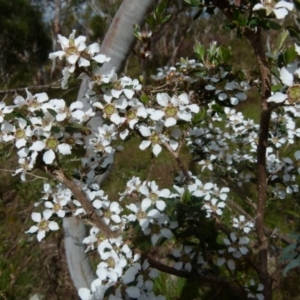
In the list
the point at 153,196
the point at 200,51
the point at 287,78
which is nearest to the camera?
the point at 287,78

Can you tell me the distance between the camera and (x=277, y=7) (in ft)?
2.38

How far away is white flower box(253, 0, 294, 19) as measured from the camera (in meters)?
0.71

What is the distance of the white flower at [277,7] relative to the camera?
Result: 2.34 feet

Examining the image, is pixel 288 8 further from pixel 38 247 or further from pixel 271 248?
pixel 38 247

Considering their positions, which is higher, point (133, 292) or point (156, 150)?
point (156, 150)

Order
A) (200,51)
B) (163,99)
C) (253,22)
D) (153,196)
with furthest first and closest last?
(200,51)
(153,196)
(163,99)
(253,22)

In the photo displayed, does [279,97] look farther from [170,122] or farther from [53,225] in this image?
[53,225]

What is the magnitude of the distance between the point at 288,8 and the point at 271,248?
157 centimetres

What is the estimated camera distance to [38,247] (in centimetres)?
224

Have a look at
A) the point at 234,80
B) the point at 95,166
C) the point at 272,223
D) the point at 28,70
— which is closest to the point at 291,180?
the point at 234,80

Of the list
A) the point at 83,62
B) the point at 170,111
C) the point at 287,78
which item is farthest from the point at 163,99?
the point at 287,78

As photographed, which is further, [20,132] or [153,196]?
[153,196]

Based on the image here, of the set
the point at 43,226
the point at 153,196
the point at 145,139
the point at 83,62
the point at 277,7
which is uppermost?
the point at 277,7

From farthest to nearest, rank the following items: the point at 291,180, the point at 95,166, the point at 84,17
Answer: the point at 84,17 → the point at 291,180 → the point at 95,166
